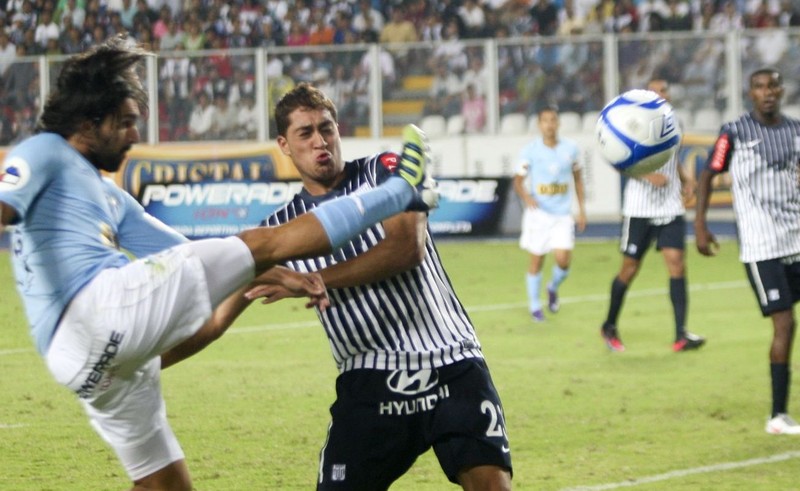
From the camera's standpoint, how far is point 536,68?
22875mm

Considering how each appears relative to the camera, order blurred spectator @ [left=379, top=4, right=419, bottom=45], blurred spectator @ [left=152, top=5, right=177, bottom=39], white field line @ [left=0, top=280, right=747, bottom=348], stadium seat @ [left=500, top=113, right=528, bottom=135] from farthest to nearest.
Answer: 1. blurred spectator @ [left=152, top=5, right=177, bottom=39]
2. blurred spectator @ [left=379, top=4, right=419, bottom=45]
3. stadium seat @ [left=500, top=113, right=528, bottom=135]
4. white field line @ [left=0, top=280, right=747, bottom=348]

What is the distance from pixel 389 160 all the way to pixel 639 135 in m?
1.73

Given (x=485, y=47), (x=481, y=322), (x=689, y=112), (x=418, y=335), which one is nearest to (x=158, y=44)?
(x=485, y=47)

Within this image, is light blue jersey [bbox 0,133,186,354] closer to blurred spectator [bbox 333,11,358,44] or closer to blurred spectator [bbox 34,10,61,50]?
blurred spectator [bbox 333,11,358,44]

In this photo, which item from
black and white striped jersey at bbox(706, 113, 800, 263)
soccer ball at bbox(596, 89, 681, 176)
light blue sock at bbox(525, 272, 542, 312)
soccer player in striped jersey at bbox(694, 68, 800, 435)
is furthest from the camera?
light blue sock at bbox(525, 272, 542, 312)

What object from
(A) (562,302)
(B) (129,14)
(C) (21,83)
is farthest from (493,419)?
(B) (129,14)

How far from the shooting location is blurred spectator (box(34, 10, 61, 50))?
25500 mm

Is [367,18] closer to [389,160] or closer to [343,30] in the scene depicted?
[343,30]

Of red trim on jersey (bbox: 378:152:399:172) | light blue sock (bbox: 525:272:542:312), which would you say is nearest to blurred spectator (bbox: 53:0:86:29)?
light blue sock (bbox: 525:272:542:312)

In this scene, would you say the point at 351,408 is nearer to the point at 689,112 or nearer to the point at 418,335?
the point at 418,335

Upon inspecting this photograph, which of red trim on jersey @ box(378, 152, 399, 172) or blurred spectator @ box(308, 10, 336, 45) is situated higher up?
blurred spectator @ box(308, 10, 336, 45)

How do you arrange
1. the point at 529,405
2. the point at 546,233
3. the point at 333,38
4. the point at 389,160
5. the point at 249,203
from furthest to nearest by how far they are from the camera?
the point at 333,38 < the point at 249,203 < the point at 546,233 < the point at 529,405 < the point at 389,160

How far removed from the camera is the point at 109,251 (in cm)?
467

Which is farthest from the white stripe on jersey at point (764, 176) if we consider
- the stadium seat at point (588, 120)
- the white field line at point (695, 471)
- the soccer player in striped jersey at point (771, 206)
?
the stadium seat at point (588, 120)
